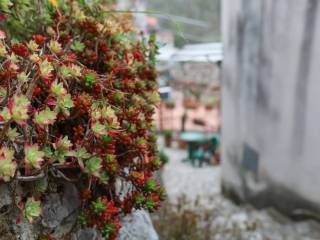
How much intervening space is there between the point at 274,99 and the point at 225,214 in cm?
250

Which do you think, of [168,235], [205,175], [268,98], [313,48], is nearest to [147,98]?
[168,235]

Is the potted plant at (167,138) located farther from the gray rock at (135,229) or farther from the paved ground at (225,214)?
the gray rock at (135,229)

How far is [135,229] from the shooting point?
6.34 feet

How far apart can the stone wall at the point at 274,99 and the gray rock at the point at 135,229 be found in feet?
14.8

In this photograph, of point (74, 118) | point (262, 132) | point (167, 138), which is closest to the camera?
point (74, 118)

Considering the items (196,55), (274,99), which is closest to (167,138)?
(196,55)

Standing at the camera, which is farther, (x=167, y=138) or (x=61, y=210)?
(x=167, y=138)

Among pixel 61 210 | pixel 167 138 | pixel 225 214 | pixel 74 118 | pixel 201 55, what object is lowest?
pixel 225 214

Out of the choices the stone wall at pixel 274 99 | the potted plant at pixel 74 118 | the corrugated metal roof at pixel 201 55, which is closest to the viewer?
the potted plant at pixel 74 118

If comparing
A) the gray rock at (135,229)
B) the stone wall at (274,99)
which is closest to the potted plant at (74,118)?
the gray rock at (135,229)

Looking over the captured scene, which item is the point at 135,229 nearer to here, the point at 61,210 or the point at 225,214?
the point at 61,210

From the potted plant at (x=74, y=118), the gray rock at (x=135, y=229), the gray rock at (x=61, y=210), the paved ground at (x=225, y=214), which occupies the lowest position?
the paved ground at (x=225, y=214)

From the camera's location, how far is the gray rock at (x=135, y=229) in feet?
6.23

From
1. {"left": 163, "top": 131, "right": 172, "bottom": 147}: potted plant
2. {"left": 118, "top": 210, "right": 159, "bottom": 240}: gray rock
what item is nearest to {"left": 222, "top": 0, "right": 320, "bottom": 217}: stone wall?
{"left": 118, "top": 210, "right": 159, "bottom": 240}: gray rock
